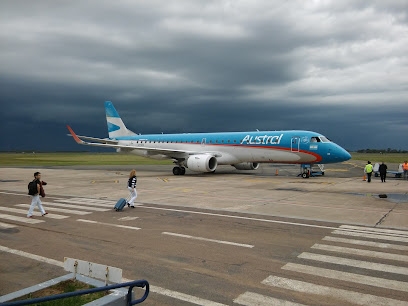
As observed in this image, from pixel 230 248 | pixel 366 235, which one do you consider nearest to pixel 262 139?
pixel 366 235

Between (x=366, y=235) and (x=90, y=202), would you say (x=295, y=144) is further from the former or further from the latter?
(x=366, y=235)

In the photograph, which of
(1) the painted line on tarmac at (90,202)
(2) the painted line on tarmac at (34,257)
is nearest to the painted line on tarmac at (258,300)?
(2) the painted line on tarmac at (34,257)

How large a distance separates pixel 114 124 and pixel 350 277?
40.2 m

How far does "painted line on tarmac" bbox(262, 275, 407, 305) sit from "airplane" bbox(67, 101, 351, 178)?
22377 millimetres

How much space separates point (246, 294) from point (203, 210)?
804cm

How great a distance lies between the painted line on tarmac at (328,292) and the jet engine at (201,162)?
77.9 ft

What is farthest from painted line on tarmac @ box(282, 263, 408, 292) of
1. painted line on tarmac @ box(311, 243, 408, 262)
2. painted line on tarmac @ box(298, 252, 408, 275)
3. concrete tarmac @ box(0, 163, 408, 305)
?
painted line on tarmac @ box(311, 243, 408, 262)

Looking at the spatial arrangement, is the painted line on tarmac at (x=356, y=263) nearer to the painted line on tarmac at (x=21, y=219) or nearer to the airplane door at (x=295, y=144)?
the painted line on tarmac at (x=21, y=219)

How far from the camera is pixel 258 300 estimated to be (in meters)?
5.54

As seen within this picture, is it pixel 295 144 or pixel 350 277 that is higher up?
pixel 295 144

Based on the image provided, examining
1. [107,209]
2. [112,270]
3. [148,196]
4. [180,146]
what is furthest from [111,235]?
[180,146]

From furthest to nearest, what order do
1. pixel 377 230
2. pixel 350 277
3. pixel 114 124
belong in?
pixel 114 124, pixel 377 230, pixel 350 277

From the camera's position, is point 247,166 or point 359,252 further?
point 247,166

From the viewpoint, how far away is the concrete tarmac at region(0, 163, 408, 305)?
5.96 metres
